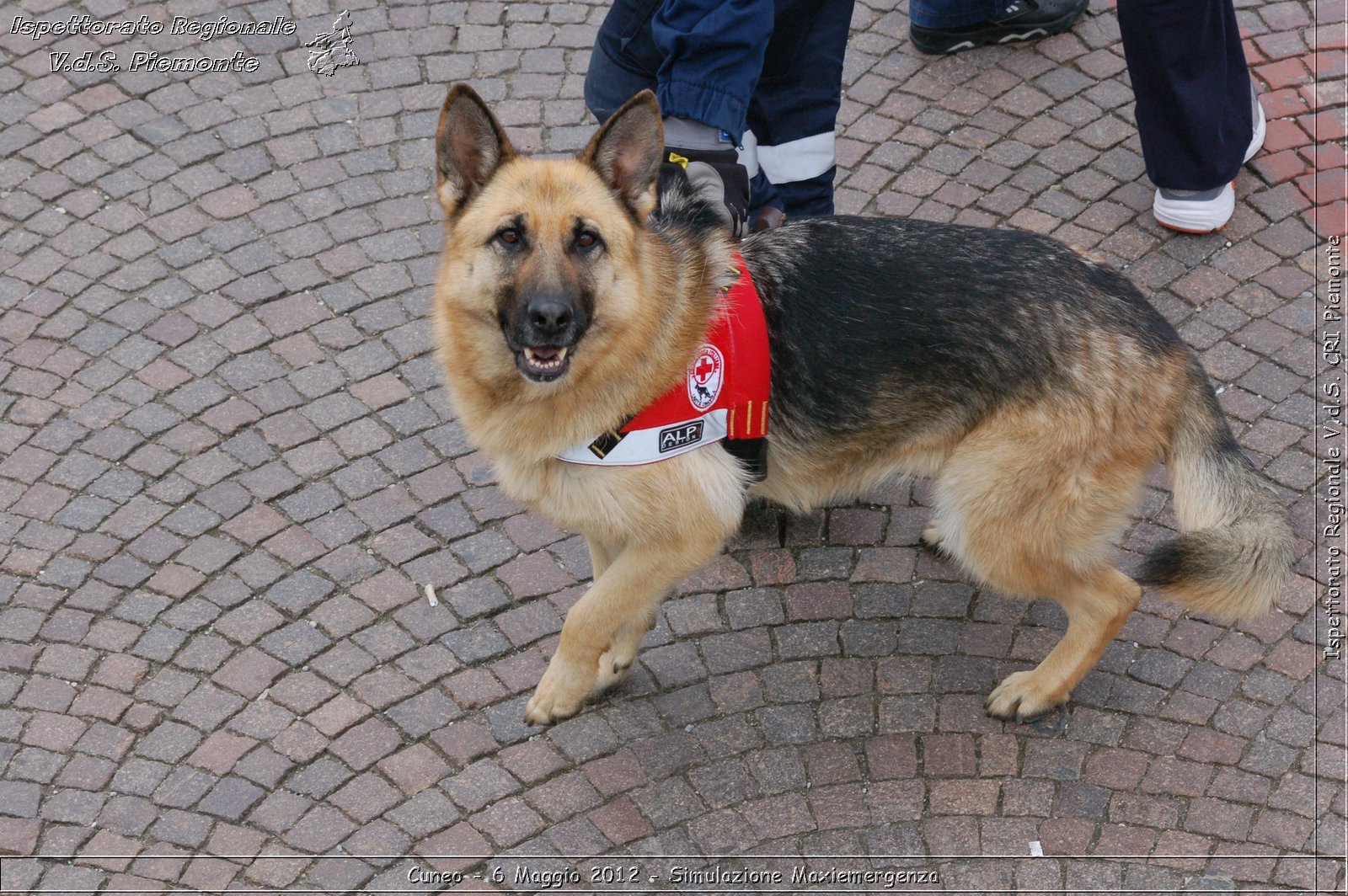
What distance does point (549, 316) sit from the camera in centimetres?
410

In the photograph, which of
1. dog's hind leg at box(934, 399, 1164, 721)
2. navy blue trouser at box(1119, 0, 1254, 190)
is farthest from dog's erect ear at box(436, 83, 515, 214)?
navy blue trouser at box(1119, 0, 1254, 190)

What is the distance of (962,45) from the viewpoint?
320 inches

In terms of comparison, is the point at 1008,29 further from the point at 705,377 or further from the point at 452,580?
the point at 452,580

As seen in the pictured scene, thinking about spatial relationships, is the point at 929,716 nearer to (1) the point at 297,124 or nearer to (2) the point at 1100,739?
(2) the point at 1100,739

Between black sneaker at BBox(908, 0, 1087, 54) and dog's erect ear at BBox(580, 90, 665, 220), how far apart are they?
4427mm

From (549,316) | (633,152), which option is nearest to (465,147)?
(633,152)

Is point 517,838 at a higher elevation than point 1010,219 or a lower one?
lower

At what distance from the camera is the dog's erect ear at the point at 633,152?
4.25 meters

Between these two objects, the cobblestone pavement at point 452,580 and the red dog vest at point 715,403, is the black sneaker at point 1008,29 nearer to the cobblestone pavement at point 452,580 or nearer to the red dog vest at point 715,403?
the cobblestone pavement at point 452,580

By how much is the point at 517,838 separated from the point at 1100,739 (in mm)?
2529

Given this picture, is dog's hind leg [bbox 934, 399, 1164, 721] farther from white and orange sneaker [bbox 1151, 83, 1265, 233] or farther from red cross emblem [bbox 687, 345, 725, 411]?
white and orange sneaker [bbox 1151, 83, 1265, 233]

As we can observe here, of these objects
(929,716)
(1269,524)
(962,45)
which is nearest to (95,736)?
(929,716)

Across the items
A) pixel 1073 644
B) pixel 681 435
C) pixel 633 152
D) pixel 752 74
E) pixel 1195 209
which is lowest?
pixel 1073 644

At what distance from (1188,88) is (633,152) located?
159 inches
